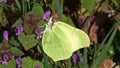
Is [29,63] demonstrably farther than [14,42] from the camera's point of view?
No

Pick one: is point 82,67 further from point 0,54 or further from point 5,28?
point 5,28

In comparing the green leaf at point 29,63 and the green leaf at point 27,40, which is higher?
the green leaf at point 27,40

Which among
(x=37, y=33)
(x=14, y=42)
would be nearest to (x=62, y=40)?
(x=37, y=33)

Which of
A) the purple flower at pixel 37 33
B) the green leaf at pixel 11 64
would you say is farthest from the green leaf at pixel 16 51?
the purple flower at pixel 37 33

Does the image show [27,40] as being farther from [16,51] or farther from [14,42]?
[14,42]

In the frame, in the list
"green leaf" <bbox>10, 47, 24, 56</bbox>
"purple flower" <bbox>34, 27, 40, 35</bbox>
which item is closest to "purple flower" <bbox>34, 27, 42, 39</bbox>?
"purple flower" <bbox>34, 27, 40, 35</bbox>

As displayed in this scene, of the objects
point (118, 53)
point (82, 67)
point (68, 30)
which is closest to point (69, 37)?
point (68, 30)

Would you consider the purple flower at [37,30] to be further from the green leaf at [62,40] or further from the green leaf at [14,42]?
the green leaf at [14,42]

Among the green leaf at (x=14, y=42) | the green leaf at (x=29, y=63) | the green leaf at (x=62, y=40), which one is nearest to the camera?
the green leaf at (x=62, y=40)
